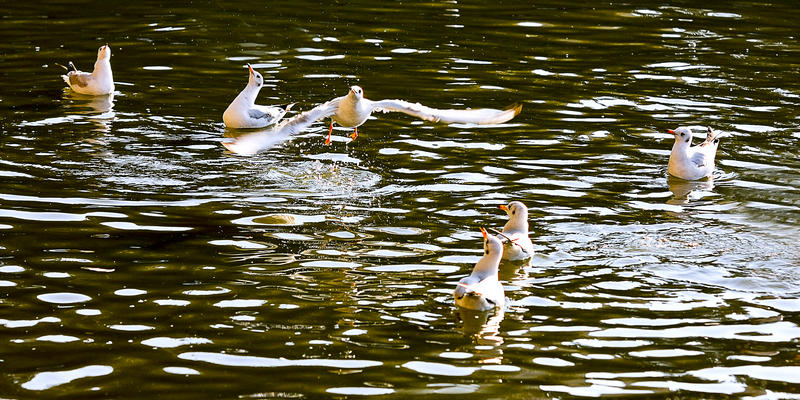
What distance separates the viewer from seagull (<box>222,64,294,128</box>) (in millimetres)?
15422

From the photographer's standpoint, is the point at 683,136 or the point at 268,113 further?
the point at 268,113

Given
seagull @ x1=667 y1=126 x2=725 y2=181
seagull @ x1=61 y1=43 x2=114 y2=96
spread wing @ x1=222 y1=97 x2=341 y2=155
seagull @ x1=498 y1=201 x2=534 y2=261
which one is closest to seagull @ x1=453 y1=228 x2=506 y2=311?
seagull @ x1=498 y1=201 x2=534 y2=261

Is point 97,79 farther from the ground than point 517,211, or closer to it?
farther from the ground

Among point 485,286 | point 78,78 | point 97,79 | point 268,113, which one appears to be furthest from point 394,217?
point 78,78

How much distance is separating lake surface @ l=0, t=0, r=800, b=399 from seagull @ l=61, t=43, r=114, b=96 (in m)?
0.26

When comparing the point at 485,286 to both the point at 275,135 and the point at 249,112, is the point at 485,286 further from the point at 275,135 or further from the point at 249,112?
the point at 249,112

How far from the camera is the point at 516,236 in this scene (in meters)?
10.6

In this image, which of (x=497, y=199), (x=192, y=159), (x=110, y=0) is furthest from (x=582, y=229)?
(x=110, y=0)

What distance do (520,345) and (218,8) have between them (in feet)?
52.4

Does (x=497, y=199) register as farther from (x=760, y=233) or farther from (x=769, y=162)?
(x=769, y=162)

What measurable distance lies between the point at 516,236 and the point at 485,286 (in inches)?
57.2

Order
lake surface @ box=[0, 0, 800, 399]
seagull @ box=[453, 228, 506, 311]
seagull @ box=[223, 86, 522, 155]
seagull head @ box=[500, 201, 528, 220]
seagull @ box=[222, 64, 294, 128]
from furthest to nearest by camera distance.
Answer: seagull @ box=[222, 64, 294, 128] → seagull @ box=[223, 86, 522, 155] → seagull head @ box=[500, 201, 528, 220] → seagull @ box=[453, 228, 506, 311] → lake surface @ box=[0, 0, 800, 399]

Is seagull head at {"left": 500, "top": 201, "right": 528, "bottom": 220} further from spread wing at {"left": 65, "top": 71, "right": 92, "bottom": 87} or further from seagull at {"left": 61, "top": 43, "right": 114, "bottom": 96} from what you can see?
spread wing at {"left": 65, "top": 71, "right": 92, "bottom": 87}

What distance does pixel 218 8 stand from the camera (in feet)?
76.3
